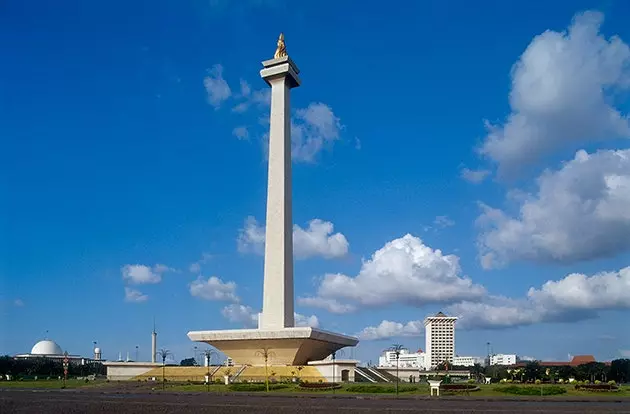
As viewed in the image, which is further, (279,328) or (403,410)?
(279,328)

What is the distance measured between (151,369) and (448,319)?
11950 centimetres

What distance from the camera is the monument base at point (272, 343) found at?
3982cm

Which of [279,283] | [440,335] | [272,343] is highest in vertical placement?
[279,283]

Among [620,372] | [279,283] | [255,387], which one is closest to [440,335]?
[620,372]

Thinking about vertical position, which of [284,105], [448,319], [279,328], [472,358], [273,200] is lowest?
[472,358]

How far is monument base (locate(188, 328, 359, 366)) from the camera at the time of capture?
39.8 m

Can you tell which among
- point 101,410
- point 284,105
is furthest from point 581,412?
point 284,105

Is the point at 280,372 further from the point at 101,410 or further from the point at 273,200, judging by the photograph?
the point at 101,410

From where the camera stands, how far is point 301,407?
55.4 feet

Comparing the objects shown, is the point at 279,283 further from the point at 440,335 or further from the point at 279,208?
the point at 440,335

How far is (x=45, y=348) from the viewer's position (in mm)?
100688

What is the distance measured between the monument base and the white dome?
6976 cm

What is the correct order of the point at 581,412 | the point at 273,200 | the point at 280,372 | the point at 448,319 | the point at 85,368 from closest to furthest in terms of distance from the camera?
the point at 581,412
the point at 280,372
the point at 273,200
the point at 85,368
the point at 448,319

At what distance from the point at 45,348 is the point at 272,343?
76.6 meters
